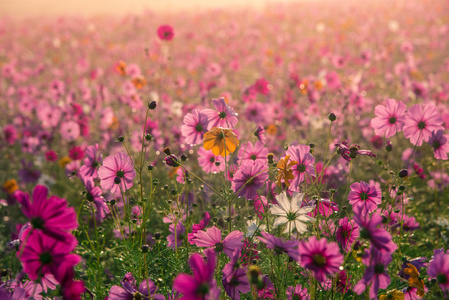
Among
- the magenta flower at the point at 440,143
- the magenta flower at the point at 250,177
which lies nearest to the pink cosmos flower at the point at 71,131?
the magenta flower at the point at 250,177

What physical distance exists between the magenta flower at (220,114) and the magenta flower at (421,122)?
2.90ft

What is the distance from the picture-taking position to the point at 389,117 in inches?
69.7

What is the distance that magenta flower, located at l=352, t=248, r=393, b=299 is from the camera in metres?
0.98

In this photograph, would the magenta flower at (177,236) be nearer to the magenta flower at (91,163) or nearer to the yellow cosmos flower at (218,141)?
the yellow cosmos flower at (218,141)

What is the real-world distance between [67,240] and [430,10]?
12.0 meters

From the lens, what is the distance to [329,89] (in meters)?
4.94

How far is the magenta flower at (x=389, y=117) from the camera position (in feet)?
5.69

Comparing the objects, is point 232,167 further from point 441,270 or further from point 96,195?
point 441,270

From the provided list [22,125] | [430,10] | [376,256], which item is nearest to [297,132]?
[376,256]

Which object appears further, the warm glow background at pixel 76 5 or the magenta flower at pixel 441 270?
the warm glow background at pixel 76 5

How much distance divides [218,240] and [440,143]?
3.93 feet

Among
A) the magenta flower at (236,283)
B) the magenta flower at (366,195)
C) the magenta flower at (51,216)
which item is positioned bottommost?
the magenta flower at (51,216)

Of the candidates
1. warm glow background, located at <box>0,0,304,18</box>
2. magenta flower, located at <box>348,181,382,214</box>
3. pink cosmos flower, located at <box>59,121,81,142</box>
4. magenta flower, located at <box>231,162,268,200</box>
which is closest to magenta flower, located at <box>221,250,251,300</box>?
magenta flower, located at <box>231,162,268,200</box>

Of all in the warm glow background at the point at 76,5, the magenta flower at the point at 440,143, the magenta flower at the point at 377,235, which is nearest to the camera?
the magenta flower at the point at 377,235
